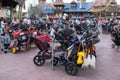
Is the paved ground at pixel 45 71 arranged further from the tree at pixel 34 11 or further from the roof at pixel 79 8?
the roof at pixel 79 8

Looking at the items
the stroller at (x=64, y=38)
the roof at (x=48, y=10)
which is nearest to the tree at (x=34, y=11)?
the roof at (x=48, y=10)

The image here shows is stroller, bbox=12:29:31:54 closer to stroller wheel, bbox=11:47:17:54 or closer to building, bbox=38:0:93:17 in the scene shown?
stroller wheel, bbox=11:47:17:54

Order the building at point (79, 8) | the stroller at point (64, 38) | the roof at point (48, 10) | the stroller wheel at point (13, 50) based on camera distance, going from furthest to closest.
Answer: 1. the roof at point (48, 10)
2. the building at point (79, 8)
3. the stroller wheel at point (13, 50)
4. the stroller at point (64, 38)

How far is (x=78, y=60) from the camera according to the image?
6.93 m

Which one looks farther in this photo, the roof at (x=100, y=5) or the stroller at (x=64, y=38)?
the roof at (x=100, y=5)

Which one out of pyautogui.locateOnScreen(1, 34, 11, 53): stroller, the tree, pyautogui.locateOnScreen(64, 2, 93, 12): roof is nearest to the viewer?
pyautogui.locateOnScreen(1, 34, 11, 53): stroller

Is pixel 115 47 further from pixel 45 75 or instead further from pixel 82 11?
pixel 82 11

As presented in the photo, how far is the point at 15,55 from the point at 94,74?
396 centimetres

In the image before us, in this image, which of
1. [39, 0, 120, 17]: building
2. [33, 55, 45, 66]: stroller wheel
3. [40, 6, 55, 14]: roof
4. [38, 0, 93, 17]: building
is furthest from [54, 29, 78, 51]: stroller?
[40, 6, 55, 14]: roof

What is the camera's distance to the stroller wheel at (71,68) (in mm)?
7023

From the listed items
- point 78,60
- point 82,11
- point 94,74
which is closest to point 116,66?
point 94,74

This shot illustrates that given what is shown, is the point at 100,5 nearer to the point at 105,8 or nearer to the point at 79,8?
the point at 105,8

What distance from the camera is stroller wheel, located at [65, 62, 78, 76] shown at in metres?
7.02

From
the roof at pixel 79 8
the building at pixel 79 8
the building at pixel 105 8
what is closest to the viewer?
the building at pixel 105 8
